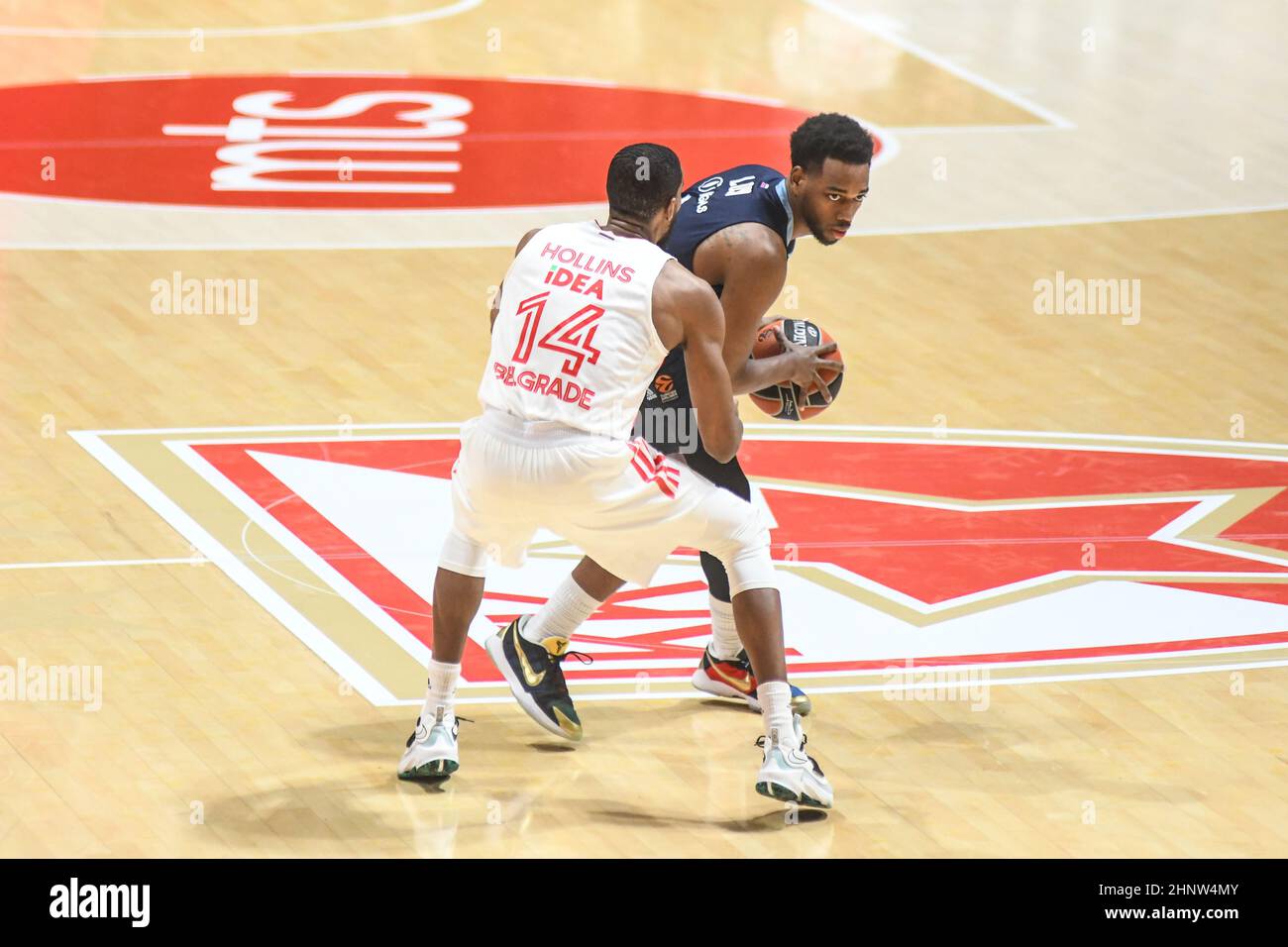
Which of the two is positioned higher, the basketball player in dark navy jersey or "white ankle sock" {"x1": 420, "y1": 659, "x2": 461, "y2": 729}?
the basketball player in dark navy jersey

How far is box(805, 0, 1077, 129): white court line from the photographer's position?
14445 mm

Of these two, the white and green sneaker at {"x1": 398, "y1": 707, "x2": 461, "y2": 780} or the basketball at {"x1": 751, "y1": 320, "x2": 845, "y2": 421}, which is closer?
the white and green sneaker at {"x1": 398, "y1": 707, "x2": 461, "y2": 780}

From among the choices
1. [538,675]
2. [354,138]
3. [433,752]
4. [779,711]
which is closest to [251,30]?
[354,138]

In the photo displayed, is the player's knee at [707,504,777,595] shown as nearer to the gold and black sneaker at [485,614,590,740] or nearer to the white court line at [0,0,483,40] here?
the gold and black sneaker at [485,614,590,740]

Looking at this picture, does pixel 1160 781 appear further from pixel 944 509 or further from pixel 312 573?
pixel 312 573

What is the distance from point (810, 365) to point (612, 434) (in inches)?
33.5

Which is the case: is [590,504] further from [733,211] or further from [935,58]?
[935,58]

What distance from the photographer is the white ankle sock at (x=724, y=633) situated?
6.93 meters

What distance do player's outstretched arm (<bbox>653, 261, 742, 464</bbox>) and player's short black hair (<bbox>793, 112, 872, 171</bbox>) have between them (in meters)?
0.72

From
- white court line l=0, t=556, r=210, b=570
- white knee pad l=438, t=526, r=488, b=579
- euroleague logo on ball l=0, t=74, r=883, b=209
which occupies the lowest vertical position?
white court line l=0, t=556, r=210, b=570
